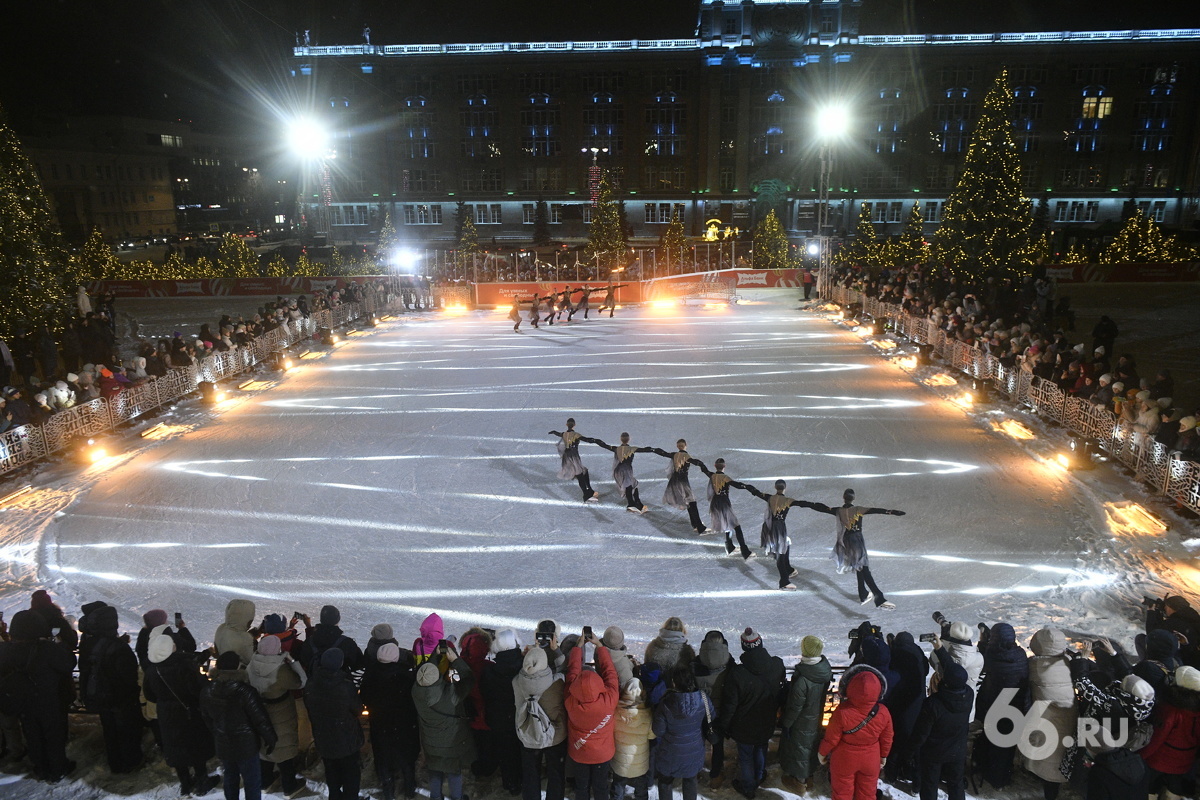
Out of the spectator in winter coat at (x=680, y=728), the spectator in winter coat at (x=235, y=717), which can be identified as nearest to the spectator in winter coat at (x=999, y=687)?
the spectator in winter coat at (x=680, y=728)

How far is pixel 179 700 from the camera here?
17.5 ft

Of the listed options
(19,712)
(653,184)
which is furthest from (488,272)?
(19,712)

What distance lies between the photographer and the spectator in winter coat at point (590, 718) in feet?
16.1

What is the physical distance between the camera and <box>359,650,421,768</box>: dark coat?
5220 mm

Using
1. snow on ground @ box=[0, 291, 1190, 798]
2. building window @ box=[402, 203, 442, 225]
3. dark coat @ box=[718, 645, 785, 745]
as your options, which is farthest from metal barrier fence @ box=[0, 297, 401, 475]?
building window @ box=[402, 203, 442, 225]

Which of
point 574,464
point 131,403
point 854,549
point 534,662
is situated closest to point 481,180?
point 131,403

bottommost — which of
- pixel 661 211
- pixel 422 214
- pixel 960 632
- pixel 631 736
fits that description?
pixel 631 736

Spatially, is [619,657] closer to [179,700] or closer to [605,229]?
[179,700]

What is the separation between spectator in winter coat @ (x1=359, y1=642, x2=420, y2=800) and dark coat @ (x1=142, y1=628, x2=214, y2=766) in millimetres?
1167

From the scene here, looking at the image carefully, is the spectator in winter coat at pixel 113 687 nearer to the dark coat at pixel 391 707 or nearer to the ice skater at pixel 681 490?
the dark coat at pixel 391 707

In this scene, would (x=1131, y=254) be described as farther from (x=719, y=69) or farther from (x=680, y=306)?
(x=719, y=69)

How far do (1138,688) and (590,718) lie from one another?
343 cm

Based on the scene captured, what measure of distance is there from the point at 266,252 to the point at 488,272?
32480 mm

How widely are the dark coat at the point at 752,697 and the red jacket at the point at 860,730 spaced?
0.40 metres
